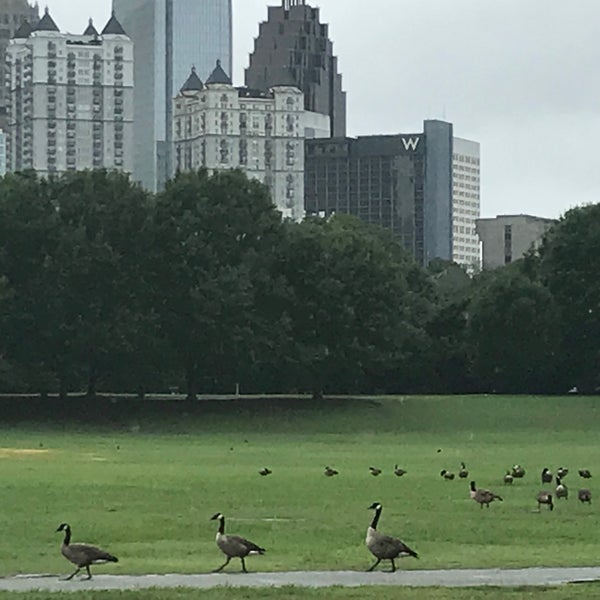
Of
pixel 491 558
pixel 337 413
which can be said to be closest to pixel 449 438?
pixel 337 413

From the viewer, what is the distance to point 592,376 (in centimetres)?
10175

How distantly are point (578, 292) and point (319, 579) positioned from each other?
78250 mm

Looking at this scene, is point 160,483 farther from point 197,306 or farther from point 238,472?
point 197,306

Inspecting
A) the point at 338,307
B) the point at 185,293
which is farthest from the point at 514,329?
the point at 185,293

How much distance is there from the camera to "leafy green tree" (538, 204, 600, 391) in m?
100

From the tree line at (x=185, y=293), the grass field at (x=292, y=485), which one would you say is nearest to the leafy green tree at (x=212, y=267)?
the tree line at (x=185, y=293)

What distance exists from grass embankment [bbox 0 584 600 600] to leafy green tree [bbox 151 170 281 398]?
207 feet

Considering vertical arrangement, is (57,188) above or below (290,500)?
above

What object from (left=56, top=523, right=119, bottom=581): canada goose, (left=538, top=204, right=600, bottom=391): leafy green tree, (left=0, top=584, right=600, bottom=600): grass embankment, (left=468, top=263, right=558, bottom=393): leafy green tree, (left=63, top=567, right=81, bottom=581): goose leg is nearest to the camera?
(left=0, top=584, right=600, bottom=600): grass embankment

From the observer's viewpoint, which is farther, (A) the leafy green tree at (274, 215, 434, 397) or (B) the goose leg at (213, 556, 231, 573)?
(A) the leafy green tree at (274, 215, 434, 397)

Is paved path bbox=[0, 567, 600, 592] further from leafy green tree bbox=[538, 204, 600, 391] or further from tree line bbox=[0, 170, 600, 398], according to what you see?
leafy green tree bbox=[538, 204, 600, 391]

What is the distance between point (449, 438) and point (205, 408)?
16.4 m

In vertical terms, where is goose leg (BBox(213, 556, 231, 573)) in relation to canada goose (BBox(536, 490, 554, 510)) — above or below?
below

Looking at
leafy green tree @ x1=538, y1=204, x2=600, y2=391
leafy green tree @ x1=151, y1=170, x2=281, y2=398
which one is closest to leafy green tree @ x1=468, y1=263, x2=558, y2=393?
leafy green tree @ x1=538, y1=204, x2=600, y2=391
